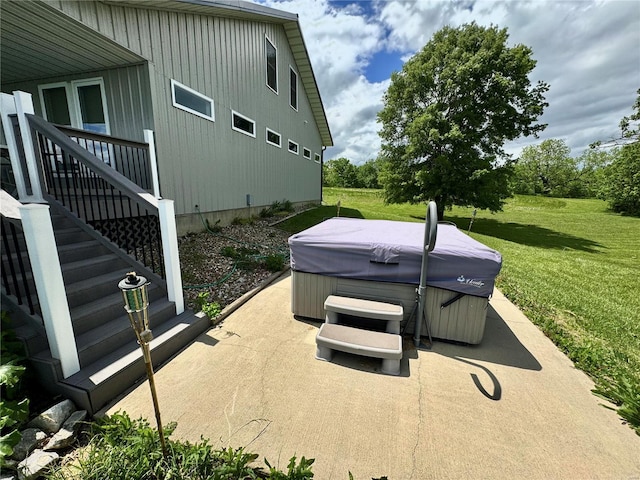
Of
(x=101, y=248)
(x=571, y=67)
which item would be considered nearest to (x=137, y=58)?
(x=101, y=248)

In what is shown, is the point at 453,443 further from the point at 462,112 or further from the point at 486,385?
the point at 462,112

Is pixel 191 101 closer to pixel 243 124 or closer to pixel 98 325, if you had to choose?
pixel 243 124

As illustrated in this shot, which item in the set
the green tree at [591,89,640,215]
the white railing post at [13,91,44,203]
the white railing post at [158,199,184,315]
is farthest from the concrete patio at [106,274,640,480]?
the green tree at [591,89,640,215]

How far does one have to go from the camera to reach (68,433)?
1.70 m

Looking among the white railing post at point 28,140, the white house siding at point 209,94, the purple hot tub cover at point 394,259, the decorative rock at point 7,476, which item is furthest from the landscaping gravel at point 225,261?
the white railing post at point 28,140

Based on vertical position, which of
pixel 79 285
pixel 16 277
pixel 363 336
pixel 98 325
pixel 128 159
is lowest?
pixel 363 336

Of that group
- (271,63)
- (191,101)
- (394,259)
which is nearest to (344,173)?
(271,63)

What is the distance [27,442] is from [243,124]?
7964 mm

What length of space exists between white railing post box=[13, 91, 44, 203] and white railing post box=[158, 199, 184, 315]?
5.90 feet

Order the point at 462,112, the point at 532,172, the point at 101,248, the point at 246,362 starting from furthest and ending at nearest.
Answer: the point at 532,172, the point at 462,112, the point at 101,248, the point at 246,362

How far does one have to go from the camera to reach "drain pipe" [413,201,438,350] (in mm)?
2438

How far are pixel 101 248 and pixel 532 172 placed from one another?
5086 cm

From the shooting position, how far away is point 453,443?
5.78 ft

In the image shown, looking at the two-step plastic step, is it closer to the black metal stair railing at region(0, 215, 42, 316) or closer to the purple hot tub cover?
the purple hot tub cover
